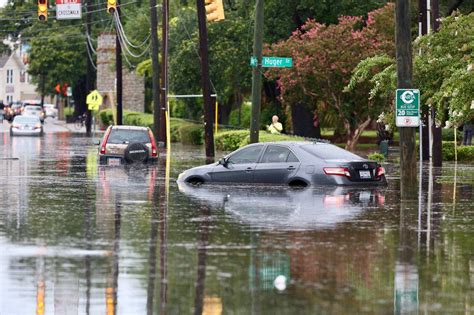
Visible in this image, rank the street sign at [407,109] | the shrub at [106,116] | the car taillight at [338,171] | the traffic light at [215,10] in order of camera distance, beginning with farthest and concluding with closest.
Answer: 1. the shrub at [106,116]
2. the traffic light at [215,10]
3. the car taillight at [338,171]
4. the street sign at [407,109]

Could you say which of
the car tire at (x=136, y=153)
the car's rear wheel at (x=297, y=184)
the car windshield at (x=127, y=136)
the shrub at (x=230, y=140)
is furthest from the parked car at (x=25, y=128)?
the car's rear wheel at (x=297, y=184)

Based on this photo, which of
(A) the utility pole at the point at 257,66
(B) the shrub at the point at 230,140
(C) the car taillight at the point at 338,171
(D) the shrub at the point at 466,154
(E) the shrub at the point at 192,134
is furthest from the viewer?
(E) the shrub at the point at 192,134

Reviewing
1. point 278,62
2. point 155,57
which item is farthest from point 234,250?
point 155,57

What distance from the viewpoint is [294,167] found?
92.2ft

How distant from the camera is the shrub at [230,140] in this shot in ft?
175

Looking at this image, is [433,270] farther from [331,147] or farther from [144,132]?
[144,132]

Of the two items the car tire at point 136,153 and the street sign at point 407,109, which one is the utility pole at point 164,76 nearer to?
the car tire at point 136,153

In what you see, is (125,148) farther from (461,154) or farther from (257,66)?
(461,154)

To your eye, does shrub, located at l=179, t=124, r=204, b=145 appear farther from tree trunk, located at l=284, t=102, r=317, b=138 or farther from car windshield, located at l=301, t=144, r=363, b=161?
car windshield, located at l=301, t=144, r=363, b=161

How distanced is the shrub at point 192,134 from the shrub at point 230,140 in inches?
362

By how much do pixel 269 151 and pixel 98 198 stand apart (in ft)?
16.1

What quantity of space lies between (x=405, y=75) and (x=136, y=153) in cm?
1745

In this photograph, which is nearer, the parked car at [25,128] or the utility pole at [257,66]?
the utility pole at [257,66]

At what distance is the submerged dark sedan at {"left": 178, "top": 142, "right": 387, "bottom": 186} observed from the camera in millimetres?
27531
